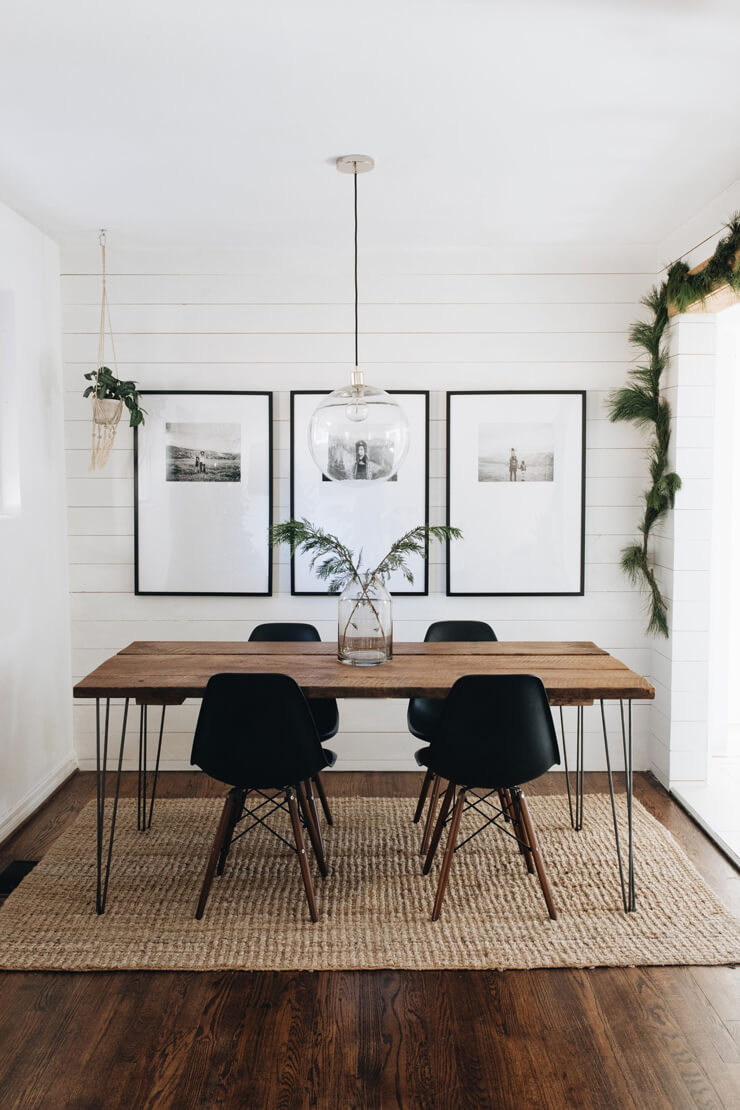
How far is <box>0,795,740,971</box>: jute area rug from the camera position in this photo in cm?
255

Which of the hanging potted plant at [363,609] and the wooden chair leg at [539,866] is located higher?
the hanging potted plant at [363,609]

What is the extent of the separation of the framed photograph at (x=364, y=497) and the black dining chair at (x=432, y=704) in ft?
1.93

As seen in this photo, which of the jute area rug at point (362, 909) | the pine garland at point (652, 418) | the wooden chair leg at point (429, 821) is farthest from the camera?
the pine garland at point (652, 418)

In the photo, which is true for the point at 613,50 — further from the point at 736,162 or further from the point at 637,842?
the point at 637,842

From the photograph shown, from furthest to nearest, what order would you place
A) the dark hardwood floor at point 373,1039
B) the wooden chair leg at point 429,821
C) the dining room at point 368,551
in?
the wooden chair leg at point 429,821 < the dining room at point 368,551 < the dark hardwood floor at point 373,1039

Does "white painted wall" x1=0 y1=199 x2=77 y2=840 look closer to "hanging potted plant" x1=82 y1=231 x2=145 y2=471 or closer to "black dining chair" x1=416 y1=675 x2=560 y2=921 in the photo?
"hanging potted plant" x1=82 y1=231 x2=145 y2=471

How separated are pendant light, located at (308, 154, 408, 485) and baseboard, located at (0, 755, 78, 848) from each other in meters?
2.03

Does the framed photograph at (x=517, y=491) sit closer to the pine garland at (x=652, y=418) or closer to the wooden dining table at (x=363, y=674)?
the pine garland at (x=652, y=418)

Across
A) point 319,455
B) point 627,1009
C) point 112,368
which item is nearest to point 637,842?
point 627,1009

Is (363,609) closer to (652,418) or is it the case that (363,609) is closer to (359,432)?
(359,432)

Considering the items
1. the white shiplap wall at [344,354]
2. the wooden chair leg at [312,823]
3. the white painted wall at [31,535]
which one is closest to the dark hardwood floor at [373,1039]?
the wooden chair leg at [312,823]

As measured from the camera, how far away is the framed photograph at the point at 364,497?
165 inches

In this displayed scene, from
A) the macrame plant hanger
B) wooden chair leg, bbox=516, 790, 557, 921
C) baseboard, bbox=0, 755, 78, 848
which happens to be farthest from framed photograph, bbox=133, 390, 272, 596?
wooden chair leg, bbox=516, 790, 557, 921

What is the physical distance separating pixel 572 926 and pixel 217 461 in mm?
2642
